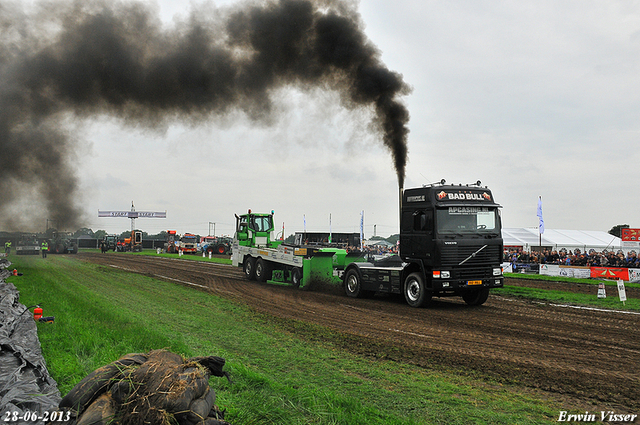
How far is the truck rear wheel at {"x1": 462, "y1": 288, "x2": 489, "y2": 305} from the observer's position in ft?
45.1

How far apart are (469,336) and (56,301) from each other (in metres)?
9.62

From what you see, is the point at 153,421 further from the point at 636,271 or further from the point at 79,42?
the point at 636,271

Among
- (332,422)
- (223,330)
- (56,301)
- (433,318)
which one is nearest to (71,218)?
(56,301)

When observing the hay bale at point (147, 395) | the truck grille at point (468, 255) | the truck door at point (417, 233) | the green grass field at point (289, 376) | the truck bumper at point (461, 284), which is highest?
the truck door at point (417, 233)

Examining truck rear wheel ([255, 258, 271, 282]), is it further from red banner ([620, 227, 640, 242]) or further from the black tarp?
red banner ([620, 227, 640, 242])

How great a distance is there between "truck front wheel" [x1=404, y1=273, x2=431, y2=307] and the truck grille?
1.06m

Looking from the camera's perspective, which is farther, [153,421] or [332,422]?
[332,422]

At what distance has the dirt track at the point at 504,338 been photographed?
20.6 feet

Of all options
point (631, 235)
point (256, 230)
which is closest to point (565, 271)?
point (631, 235)

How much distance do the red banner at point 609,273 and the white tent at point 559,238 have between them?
18722 mm

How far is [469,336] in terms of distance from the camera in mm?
9258

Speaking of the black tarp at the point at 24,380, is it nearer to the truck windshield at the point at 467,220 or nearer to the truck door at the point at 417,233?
the truck door at the point at 417,233

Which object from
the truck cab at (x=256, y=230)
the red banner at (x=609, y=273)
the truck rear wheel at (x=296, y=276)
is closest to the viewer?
the truck rear wheel at (x=296, y=276)

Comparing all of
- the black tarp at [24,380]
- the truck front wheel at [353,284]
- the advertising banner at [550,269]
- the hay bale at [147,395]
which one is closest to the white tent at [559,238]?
the advertising banner at [550,269]
